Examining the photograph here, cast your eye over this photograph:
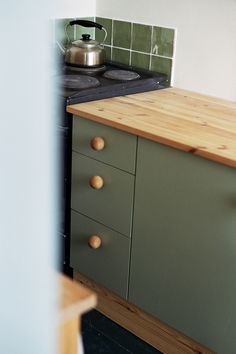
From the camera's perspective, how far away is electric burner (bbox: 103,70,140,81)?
2.55 meters

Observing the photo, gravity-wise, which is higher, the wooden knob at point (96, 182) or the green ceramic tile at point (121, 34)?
the green ceramic tile at point (121, 34)

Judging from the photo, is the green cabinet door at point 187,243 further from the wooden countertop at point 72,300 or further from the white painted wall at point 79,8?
the white painted wall at point 79,8

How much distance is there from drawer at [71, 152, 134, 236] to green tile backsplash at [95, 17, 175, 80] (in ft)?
2.18

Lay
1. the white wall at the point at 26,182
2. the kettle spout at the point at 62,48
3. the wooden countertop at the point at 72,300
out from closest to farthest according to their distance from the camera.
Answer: the white wall at the point at 26,182, the wooden countertop at the point at 72,300, the kettle spout at the point at 62,48

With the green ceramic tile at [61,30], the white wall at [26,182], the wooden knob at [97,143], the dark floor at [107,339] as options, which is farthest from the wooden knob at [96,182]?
the white wall at [26,182]

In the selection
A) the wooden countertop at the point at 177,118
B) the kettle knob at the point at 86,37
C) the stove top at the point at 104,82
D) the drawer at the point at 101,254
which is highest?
the kettle knob at the point at 86,37

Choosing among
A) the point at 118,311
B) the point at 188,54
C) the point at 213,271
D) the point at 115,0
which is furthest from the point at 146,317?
the point at 115,0

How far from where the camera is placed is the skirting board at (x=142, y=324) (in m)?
2.10

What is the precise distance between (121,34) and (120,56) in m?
0.11

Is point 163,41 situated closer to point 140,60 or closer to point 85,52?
point 140,60

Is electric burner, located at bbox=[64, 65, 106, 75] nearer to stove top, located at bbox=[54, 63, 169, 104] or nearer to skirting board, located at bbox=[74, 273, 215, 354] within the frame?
stove top, located at bbox=[54, 63, 169, 104]

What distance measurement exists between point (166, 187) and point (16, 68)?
1505 millimetres

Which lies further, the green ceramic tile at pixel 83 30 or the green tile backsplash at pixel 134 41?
the green ceramic tile at pixel 83 30

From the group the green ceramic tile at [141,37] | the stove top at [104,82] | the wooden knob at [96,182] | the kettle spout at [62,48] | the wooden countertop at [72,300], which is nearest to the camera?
the wooden countertop at [72,300]
